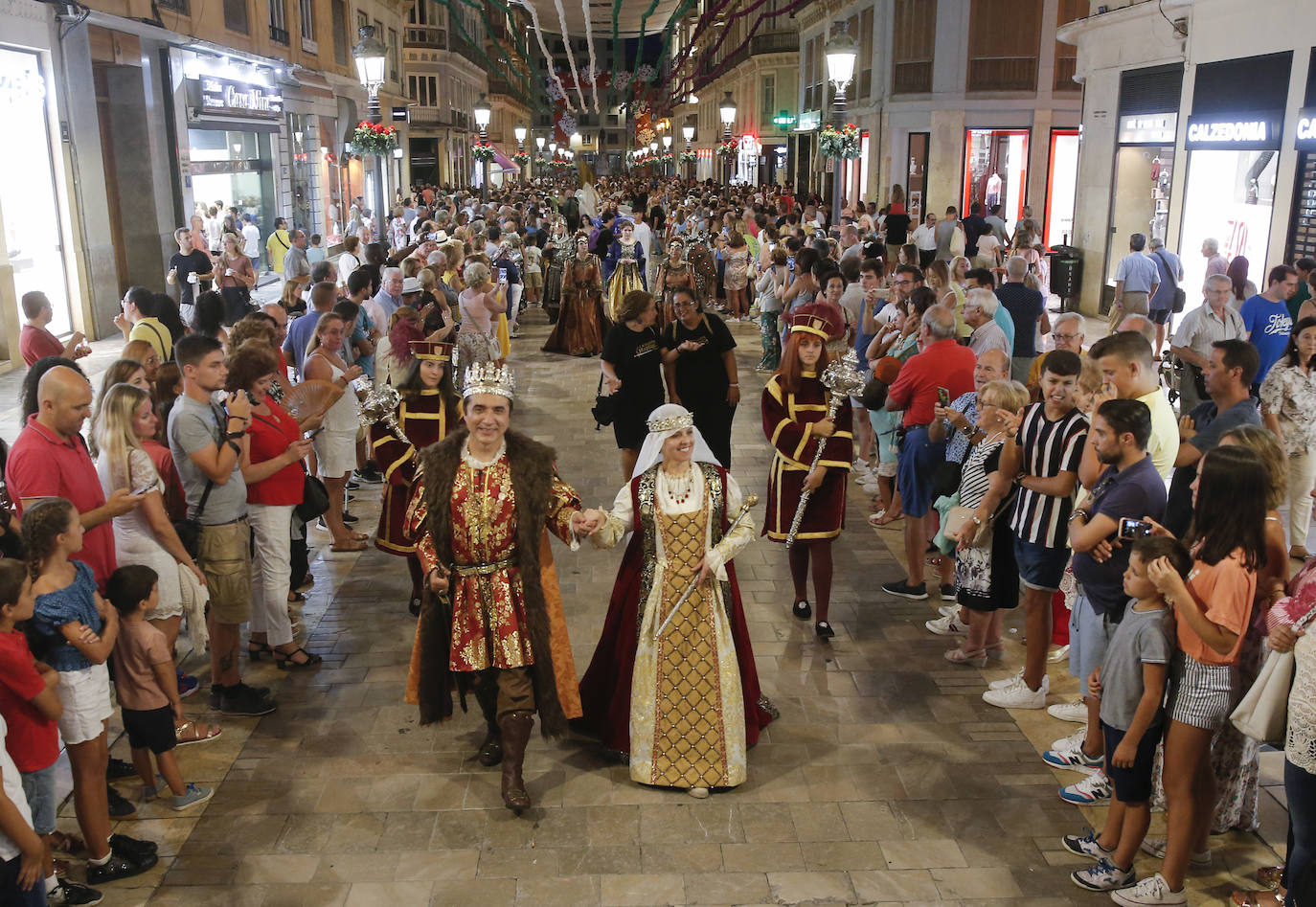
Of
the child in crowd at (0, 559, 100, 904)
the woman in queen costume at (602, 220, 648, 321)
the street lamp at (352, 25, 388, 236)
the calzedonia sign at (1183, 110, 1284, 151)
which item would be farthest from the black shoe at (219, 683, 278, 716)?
the street lamp at (352, 25, 388, 236)

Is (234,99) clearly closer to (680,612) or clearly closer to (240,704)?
(240,704)

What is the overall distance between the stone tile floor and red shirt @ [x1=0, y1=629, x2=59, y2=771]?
2.34 ft

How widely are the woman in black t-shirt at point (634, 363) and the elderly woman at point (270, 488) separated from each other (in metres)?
2.51

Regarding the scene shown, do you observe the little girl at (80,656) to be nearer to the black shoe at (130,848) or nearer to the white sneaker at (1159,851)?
the black shoe at (130,848)

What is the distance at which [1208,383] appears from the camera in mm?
5449

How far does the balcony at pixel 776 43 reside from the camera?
41000 mm

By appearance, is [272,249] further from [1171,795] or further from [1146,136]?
[1171,795]

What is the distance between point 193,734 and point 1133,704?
4.08 meters

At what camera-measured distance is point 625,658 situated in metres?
4.74

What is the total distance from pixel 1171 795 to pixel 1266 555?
2.97ft

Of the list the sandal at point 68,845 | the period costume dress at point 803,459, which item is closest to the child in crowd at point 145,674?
the sandal at point 68,845

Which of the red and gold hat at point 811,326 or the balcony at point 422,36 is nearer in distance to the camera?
the red and gold hat at point 811,326

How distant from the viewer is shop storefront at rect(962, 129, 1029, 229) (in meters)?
24.9

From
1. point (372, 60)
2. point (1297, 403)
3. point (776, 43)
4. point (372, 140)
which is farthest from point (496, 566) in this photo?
point (776, 43)
